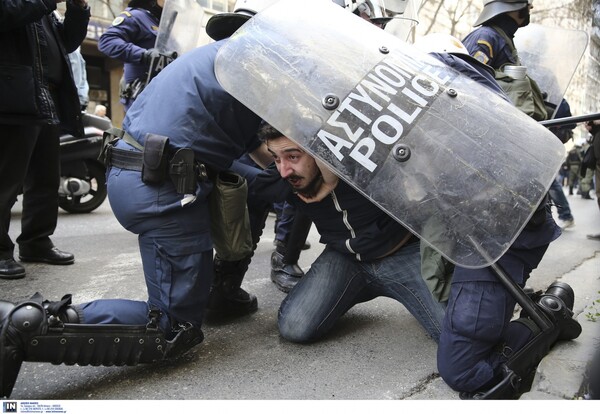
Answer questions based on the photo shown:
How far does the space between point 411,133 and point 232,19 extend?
760 mm

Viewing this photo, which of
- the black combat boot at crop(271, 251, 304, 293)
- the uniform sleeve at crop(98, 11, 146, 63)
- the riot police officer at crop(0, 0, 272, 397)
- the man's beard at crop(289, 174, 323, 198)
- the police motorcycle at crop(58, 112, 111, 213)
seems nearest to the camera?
the riot police officer at crop(0, 0, 272, 397)

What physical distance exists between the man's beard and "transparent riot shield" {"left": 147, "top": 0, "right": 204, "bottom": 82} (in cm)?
201

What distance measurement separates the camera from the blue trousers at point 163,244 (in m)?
1.78

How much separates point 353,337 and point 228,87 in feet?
3.80

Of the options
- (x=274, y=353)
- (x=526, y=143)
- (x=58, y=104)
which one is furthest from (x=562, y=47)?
(x=58, y=104)

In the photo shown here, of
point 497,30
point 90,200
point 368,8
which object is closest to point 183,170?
point 368,8

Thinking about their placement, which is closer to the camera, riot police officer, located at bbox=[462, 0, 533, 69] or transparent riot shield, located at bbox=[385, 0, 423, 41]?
riot police officer, located at bbox=[462, 0, 533, 69]

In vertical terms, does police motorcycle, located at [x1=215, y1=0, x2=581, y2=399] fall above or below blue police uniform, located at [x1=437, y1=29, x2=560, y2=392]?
above

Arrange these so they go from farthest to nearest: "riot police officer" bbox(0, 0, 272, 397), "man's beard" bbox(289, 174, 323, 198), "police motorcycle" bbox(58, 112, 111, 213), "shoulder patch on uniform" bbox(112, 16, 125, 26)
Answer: "police motorcycle" bbox(58, 112, 111, 213), "shoulder patch on uniform" bbox(112, 16, 125, 26), "man's beard" bbox(289, 174, 323, 198), "riot police officer" bbox(0, 0, 272, 397)

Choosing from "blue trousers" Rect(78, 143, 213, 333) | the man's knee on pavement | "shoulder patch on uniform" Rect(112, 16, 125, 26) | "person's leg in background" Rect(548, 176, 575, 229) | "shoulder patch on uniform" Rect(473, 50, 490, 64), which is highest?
"shoulder patch on uniform" Rect(473, 50, 490, 64)

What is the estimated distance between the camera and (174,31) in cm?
377

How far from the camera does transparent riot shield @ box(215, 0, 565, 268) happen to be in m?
1.51

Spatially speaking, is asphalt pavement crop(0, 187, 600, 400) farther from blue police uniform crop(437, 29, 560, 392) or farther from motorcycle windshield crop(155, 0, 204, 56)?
motorcycle windshield crop(155, 0, 204, 56)

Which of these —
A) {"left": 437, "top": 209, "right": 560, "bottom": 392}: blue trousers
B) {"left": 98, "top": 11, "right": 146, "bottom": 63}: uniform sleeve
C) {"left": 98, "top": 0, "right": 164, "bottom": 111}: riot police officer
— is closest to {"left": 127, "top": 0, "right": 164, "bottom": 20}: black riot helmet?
{"left": 98, "top": 0, "right": 164, "bottom": 111}: riot police officer
